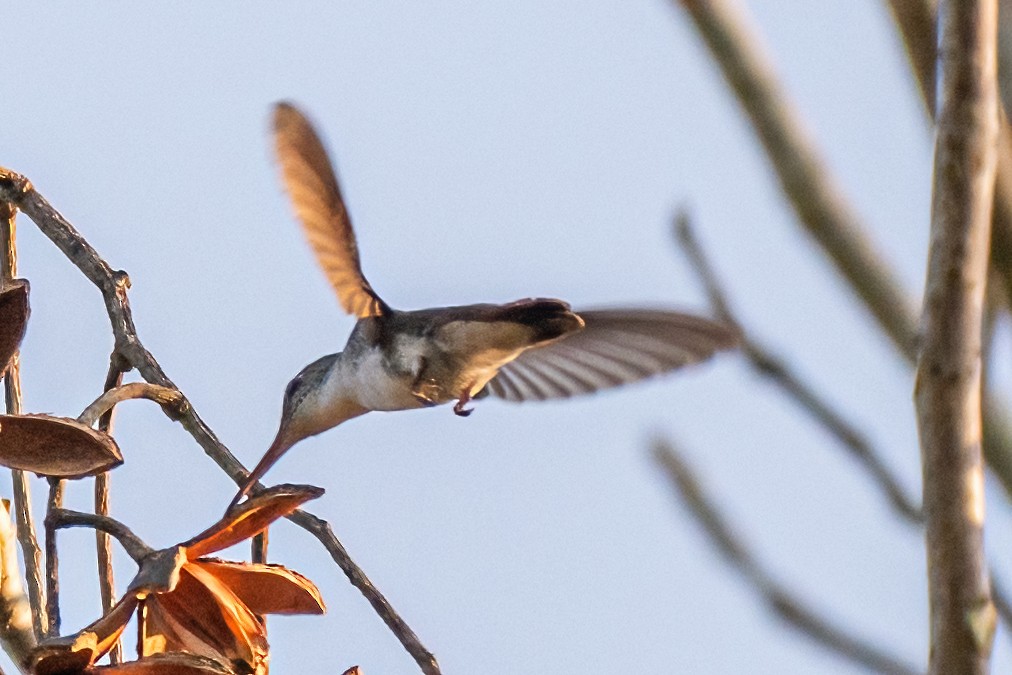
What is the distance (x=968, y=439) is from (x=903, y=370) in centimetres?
116

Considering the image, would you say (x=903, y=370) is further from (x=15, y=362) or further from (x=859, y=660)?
(x=15, y=362)

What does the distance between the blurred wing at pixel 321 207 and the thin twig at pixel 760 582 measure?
1154mm

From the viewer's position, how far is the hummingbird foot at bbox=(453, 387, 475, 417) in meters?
2.65

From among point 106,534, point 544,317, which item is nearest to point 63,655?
point 106,534

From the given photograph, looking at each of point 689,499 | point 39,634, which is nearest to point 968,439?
point 39,634

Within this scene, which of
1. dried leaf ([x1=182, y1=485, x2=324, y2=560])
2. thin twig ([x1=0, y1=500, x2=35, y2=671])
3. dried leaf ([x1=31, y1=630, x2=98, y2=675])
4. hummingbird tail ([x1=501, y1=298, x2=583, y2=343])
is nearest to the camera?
dried leaf ([x1=31, y1=630, x2=98, y2=675])

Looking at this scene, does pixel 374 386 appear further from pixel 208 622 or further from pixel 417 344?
pixel 208 622

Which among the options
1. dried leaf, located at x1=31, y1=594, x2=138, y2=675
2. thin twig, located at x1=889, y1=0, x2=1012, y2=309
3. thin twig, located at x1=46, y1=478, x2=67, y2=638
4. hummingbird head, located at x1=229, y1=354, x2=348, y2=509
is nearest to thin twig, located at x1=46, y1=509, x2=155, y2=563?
thin twig, located at x1=46, y1=478, x2=67, y2=638

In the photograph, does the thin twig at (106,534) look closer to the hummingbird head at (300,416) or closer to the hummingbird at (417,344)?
the hummingbird at (417,344)

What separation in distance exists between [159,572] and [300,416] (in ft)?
4.16

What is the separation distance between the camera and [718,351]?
248 cm

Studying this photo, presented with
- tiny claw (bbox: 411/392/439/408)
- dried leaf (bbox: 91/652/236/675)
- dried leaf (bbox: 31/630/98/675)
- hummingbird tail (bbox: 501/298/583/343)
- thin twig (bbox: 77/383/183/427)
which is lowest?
tiny claw (bbox: 411/392/439/408)

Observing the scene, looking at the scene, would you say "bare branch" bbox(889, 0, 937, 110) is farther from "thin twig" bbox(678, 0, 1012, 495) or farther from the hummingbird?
the hummingbird

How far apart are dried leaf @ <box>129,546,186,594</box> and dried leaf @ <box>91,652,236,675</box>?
0.08m
